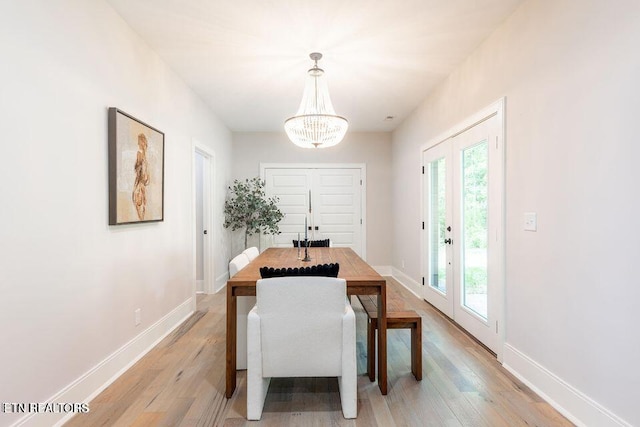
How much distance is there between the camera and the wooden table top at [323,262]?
213cm

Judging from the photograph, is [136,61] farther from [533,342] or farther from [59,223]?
[533,342]

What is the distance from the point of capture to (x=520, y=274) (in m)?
2.39

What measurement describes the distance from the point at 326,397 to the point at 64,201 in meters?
1.90

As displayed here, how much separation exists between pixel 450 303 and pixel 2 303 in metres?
3.50

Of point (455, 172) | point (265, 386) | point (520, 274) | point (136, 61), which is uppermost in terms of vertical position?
point (136, 61)

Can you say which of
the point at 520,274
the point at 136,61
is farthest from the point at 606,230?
the point at 136,61

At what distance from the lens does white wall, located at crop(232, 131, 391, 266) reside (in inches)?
238

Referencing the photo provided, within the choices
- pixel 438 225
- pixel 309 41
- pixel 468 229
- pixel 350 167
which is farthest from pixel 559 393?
pixel 350 167

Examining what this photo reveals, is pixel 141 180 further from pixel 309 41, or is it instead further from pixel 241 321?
pixel 309 41

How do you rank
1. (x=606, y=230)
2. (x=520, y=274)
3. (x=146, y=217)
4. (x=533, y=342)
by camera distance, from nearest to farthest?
(x=606, y=230) < (x=533, y=342) < (x=520, y=274) < (x=146, y=217)

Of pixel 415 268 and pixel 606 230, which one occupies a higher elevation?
pixel 606 230

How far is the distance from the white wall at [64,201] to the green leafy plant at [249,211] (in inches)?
100

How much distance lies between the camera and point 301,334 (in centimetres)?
184

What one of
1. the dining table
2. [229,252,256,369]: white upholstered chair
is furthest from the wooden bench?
[229,252,256,369]: white upholstered chair
